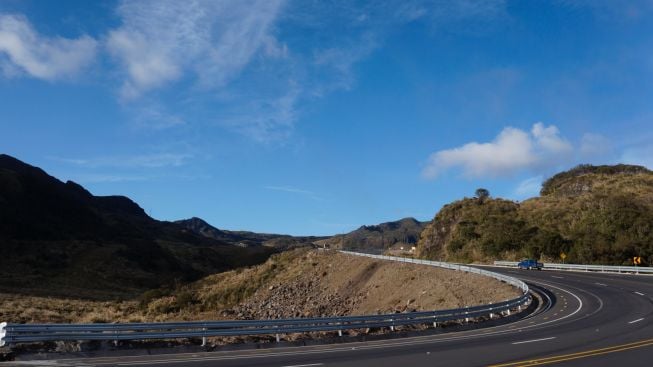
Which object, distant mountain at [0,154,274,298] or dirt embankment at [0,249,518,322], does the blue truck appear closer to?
dirt embankment at [0,249,518,322]

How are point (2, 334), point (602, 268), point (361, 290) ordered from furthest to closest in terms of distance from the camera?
point (602, 268), point (361, 290), point (2, 334)

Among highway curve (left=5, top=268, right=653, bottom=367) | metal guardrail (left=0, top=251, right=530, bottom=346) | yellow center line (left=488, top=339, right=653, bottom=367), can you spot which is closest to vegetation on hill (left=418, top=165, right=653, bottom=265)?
metal guardrail (left=0, top=251, right=530, bottom=346)

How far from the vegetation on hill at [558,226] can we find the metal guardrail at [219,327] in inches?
1585

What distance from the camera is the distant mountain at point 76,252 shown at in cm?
7381

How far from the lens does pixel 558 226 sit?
81688 mm

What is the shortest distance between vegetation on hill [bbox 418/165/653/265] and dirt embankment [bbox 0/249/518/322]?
76.0 ft

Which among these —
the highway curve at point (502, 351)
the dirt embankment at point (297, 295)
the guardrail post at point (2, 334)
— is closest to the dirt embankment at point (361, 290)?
the dirt embankment at point (297, 295)

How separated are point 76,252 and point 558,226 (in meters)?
70.9

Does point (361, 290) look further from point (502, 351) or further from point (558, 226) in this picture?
point (502, 351)

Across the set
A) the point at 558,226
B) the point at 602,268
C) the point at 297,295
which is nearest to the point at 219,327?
the point at 297,295

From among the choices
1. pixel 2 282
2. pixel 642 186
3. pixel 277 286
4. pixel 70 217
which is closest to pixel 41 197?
pixel 70 217

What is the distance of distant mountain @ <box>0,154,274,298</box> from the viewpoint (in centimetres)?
7381

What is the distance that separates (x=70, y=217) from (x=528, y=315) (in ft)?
352

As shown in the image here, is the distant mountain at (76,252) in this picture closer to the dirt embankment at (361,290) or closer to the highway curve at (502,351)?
the dirt embankment at (361,290)
